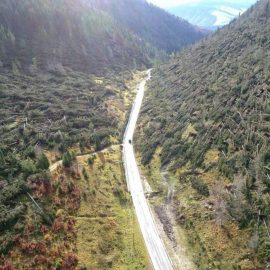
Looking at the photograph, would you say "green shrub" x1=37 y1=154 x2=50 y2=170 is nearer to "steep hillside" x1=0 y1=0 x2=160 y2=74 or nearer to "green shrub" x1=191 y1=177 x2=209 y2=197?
"green shrub" x1=191 y1=177 x2=209 y2=197

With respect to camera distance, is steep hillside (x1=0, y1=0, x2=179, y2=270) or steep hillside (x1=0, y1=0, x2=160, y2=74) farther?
steep hillside (x1=0, y1=0, x2=160, y2=74)

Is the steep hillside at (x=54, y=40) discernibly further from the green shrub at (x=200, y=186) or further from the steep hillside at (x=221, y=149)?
the green shrub at (x=200, y=186)

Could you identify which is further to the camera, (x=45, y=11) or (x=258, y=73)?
(x=45, y=11)

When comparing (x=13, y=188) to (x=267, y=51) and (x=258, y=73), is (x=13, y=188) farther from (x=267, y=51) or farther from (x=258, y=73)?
(x=267, y=51)

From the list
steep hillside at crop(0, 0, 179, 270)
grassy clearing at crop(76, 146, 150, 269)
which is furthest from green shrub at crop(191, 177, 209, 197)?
steep hillside at crop(0, 0, 179, 270)

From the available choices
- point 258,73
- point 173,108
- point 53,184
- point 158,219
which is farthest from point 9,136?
point 258,73

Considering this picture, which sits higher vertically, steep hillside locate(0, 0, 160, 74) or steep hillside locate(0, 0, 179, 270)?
steep hillside locate(0, 0, 160, 74)
